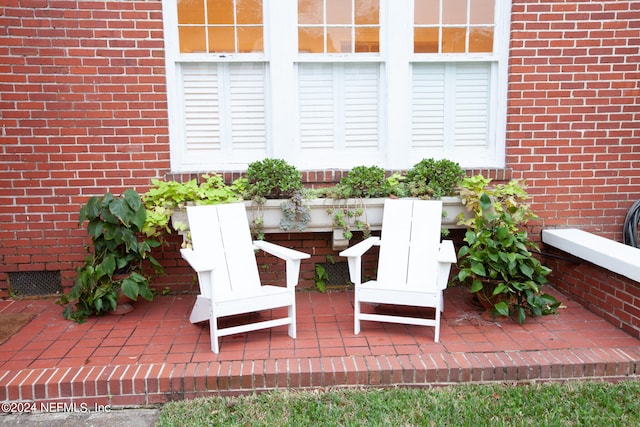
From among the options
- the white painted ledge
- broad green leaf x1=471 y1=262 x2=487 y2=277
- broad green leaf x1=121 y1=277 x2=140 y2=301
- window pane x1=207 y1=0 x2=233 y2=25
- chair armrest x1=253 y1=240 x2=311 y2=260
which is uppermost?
window pane x1=207 y1=0 x2=233 y2=25

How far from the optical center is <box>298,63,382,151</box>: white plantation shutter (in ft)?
13.7

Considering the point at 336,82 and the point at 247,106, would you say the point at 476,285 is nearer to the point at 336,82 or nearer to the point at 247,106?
the point at 336,82

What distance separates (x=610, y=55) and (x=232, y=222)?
350 centimetres

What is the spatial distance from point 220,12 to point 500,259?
118 inches

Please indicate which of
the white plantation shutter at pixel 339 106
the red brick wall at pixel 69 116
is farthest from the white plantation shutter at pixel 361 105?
the red brick wall at pixel 69 116

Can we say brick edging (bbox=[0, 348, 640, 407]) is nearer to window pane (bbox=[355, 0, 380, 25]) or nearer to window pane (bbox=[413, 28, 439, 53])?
window pane (bbox=[413, 28, 439, 53])

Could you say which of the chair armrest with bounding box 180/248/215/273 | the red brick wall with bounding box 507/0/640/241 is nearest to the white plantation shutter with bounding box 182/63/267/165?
the chair armrest with bounding box 180/248/215/273

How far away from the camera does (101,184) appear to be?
399cm

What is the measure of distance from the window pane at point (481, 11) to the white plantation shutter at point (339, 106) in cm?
94

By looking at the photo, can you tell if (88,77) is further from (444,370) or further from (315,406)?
(444,370)

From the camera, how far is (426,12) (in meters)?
4.12

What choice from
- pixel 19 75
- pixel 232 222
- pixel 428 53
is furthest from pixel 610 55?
pixel 19 75

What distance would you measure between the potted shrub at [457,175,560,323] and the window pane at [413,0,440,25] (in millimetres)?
1442

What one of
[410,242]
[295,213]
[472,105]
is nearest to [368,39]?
[472,105]
